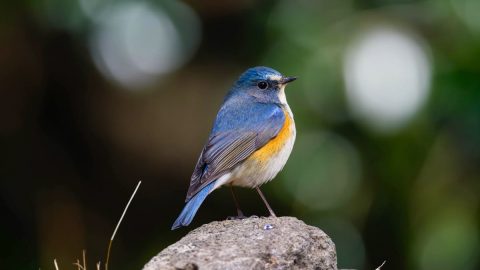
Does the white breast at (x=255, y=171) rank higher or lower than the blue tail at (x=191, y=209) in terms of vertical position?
higher

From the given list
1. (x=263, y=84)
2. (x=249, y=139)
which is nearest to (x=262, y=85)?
(x=263, y=84)

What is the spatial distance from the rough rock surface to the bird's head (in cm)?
172

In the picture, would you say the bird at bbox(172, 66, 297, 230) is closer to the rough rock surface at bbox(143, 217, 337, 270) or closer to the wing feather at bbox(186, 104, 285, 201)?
the wing feather at bbox(186, 104, 285, 201)

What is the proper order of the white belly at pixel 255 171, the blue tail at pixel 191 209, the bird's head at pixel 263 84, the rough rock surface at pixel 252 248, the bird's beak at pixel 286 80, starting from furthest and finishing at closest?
1. the bird's head at pixel 263 84
2. the bird's beak at pixel 286 80
3. the white belly at pixel 255 171
4. the blue tail at pixel 191 209
5. the rough rock surface at pixel 252 248

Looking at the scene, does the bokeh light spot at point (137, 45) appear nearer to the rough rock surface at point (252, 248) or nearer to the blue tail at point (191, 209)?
the blue tail at point (191, 209)


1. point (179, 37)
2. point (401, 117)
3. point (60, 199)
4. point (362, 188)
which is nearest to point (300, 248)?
point (401, 117)

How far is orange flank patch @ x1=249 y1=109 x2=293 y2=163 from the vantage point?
5.71 metres

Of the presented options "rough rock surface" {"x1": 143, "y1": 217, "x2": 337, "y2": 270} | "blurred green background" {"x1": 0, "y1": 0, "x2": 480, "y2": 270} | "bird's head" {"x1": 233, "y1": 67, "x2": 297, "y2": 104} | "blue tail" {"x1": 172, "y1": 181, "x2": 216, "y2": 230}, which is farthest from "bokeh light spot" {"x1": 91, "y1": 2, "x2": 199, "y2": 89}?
"rough rock surface" {"x1": 143, "y1": 217, "x2": 337, "y2": 270}

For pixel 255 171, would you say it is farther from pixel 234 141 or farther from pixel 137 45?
pixel 137 45

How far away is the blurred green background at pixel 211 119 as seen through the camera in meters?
6.16

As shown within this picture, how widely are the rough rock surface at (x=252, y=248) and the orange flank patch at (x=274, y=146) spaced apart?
1102 millimetres

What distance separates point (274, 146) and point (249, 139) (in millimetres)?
162

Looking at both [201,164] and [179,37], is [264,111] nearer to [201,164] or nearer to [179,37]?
[201,164]

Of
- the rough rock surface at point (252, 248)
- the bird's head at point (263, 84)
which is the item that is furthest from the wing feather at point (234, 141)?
the rough rock surface at point (252, 248)
